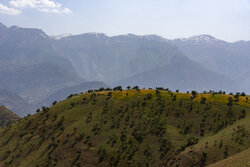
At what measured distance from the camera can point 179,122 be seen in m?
98.3

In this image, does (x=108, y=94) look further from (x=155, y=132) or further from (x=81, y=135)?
(x=155, y=132)

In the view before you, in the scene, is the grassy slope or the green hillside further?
the green hillside

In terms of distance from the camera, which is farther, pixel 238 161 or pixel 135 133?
pixel 135 133

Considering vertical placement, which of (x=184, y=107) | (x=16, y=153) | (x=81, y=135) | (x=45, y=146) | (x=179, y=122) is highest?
(x=184, y=107)

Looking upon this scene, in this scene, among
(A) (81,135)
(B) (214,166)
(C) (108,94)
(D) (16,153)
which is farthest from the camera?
(C) (108,94)

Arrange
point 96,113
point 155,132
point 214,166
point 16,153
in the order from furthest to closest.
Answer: point 96,113 → point 16,153 → point 155,132 → point 214,166

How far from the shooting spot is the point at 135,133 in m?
93.1

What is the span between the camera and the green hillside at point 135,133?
258 feet

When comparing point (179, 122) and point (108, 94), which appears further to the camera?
point (108, 94)

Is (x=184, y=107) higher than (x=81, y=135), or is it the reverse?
(x=184, y=107)

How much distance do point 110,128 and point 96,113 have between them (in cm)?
1797

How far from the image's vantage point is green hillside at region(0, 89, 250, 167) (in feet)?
258

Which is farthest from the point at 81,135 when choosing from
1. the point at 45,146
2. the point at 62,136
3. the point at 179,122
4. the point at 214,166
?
the point at 214,166

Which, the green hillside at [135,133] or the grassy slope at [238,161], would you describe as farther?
the green hillside at [135,133]
